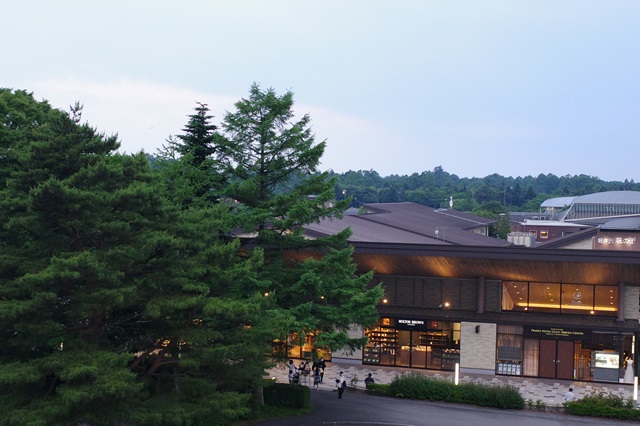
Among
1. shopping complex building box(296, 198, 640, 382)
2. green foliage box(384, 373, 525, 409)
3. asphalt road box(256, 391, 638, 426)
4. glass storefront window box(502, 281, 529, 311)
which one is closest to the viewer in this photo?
asphalt road box(256, 391, 638, 426)

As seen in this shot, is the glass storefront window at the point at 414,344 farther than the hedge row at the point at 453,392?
Yes

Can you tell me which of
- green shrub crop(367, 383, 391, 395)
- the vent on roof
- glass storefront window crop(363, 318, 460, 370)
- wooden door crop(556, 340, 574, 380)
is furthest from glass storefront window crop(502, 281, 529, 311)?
the vent on roof

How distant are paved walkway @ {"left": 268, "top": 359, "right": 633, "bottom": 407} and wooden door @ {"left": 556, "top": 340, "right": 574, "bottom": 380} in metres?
0.47

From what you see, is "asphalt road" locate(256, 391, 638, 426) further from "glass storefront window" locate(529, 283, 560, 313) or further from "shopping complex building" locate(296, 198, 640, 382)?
"glass storefront window" locate(529, 283, 560, 313)

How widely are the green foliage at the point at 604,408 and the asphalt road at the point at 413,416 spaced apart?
471 mm

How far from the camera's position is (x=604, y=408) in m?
35.9

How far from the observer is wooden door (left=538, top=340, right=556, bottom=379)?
45.8 meters

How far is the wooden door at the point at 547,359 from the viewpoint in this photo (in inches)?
1802

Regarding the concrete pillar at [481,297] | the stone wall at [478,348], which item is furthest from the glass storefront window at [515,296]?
the stone wall at [478,348]

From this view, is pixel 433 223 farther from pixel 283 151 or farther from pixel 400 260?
pixel 283 151

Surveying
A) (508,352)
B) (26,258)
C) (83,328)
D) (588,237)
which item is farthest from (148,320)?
(588,237)

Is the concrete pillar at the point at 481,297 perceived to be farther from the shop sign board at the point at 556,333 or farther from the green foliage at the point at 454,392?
the green foliage at the point at 454,392

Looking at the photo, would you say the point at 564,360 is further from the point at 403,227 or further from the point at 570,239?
the point at 403,227

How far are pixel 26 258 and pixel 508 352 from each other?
1241 inches
